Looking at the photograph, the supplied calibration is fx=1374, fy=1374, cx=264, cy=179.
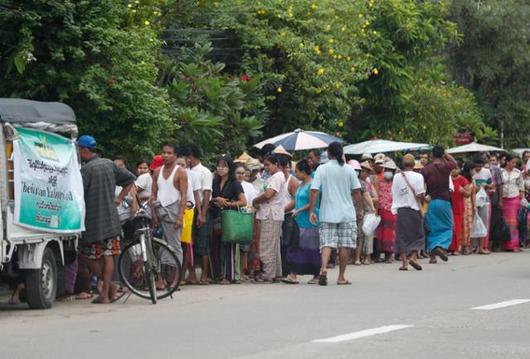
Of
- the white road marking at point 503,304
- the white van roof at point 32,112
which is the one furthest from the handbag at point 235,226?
the white road marking at point 503,304

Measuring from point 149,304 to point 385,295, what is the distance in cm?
278

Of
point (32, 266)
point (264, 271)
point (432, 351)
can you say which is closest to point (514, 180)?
point (264, 271)

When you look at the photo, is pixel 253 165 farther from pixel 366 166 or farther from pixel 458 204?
pixel 458 204

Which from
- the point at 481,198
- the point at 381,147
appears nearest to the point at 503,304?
the point at 481,198

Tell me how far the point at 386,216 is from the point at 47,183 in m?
10.1

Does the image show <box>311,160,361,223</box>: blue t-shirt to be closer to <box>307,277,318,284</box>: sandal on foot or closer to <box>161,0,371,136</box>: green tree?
<box>307,277,318,284</box>: sandal on foot

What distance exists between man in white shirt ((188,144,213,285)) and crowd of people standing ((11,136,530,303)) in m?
0.01

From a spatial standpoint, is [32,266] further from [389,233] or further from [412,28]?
[412,28]

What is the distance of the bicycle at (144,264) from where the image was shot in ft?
50.1

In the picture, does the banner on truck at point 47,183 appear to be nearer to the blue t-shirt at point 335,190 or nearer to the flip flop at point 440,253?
the blue t-shirt at point 335,190

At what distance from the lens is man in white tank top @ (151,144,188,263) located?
55.2 feet

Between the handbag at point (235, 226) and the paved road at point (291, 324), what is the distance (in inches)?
25.5

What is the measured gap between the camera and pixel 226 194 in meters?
18.7

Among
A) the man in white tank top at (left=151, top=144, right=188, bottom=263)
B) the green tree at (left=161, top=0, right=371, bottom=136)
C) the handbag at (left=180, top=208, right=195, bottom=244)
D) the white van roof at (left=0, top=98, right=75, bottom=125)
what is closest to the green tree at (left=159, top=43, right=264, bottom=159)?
the green tree at (left=161, top=0, right=371, bottom=136)
